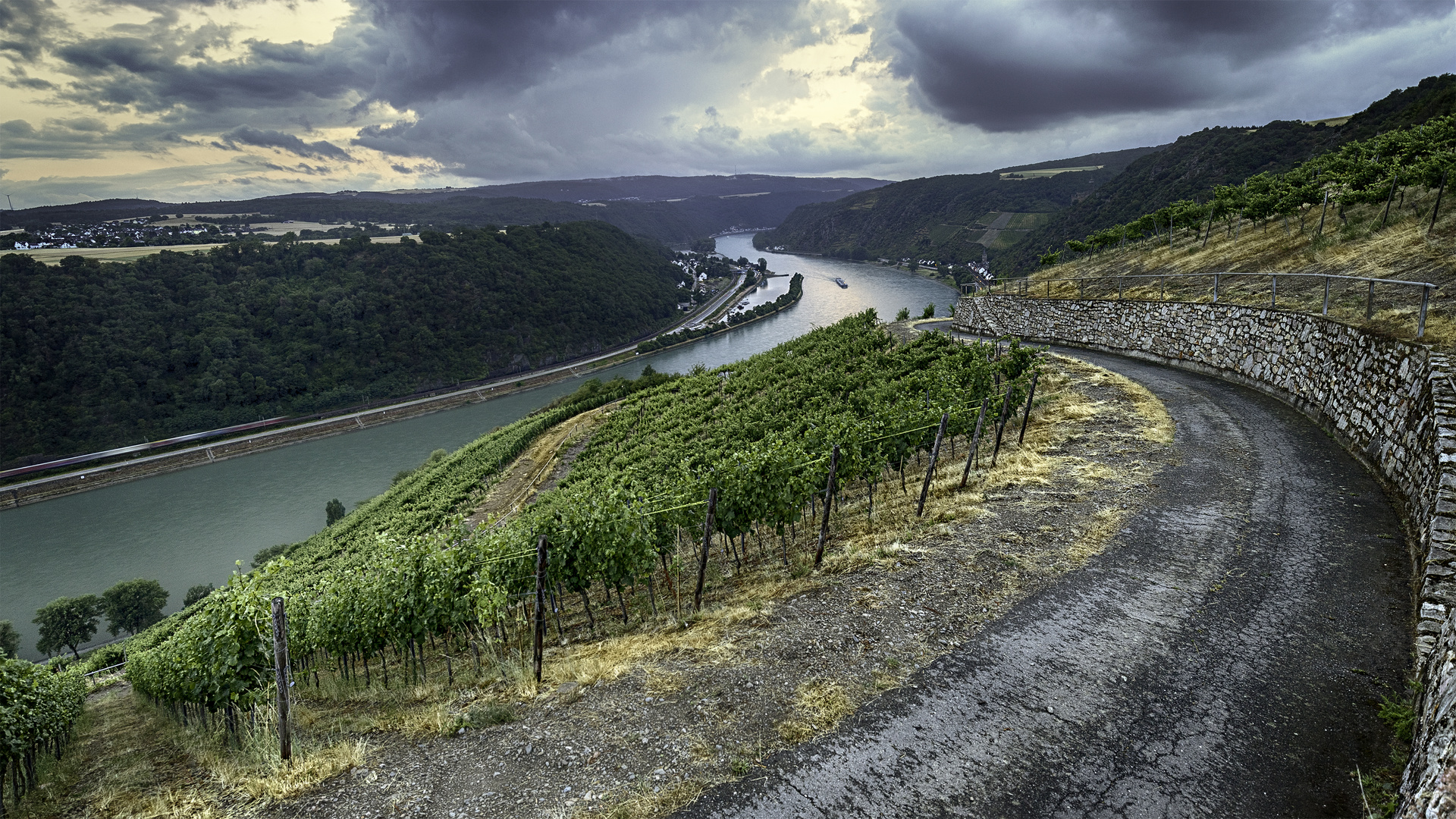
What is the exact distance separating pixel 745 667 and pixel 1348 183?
112 ft

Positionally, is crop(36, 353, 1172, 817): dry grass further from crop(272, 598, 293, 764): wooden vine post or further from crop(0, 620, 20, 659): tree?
crop(0, 620, 20, 659): tree

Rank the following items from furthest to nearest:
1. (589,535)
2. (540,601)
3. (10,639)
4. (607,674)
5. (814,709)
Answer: (10,639) < (589,535) < (540,601) < (607,674) < (814,709)

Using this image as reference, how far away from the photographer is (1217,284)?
21906 mm

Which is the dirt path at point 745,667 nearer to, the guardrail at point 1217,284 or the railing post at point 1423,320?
the railing post at point 1423,320

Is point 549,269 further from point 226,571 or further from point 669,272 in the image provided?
point 226,571

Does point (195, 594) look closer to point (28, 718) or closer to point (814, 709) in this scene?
point (28, 718)

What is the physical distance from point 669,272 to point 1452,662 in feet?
606

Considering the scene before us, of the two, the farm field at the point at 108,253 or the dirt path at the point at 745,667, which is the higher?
the farm field at the point at 108,253

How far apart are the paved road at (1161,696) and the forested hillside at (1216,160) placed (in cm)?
6159

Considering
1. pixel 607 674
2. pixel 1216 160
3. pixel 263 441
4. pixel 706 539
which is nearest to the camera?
pixel 607 674

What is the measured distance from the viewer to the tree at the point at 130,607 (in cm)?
4409

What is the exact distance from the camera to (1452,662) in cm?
482

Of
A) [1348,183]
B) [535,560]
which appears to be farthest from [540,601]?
[1348,183]

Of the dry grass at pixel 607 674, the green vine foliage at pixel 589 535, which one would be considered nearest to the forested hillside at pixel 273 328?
the green vine foliage at pixel 589 535
